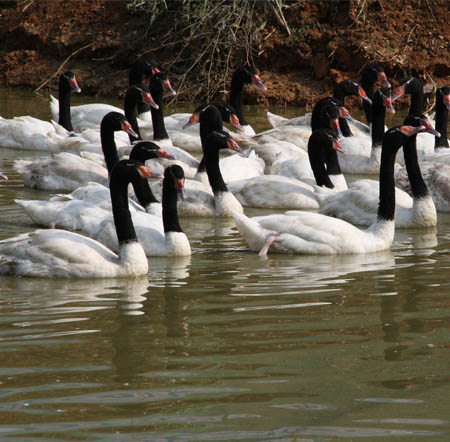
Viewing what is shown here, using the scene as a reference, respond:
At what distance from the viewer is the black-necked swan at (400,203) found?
10.5 m

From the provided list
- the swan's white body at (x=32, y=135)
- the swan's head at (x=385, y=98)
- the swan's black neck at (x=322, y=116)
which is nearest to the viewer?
the swan's black neck at (x=322, y=116)

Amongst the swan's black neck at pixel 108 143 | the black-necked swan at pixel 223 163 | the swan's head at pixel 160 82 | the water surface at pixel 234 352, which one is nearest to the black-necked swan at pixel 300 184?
the black-necked swan at pixel 223 163

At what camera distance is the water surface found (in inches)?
188

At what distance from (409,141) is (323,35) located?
37.8 feet

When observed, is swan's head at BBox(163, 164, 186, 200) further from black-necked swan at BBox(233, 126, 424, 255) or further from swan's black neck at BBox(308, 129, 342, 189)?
swan's black neck at BBox(308, 129, 342, 189)

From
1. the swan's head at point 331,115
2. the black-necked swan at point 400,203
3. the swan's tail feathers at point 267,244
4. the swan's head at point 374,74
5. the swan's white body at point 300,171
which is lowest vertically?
the swan's tail feathers at point 267,244

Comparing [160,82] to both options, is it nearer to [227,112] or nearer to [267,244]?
[227,112]

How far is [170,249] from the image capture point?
357 inches

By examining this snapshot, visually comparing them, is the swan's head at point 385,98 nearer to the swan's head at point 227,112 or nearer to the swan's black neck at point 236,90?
the swan's head at point 227,112

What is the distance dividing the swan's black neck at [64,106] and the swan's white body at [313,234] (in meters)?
8.15

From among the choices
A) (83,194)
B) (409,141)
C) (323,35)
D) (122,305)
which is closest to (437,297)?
(122,305)

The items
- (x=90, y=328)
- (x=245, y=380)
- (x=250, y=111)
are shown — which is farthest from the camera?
(x=250, y=111)

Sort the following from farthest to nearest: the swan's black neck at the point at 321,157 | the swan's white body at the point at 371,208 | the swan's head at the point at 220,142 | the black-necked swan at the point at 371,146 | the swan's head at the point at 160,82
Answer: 1. the swan's head at the point at 160,82
2. the black-necked swan at the point at 371,146
3. the swan's black neck at the point at 321,157
4. the swan's head at the point at 220,142
5. the swan's white body at the point at 371,208

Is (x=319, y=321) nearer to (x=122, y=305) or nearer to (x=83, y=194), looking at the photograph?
Answer: (x=122, y=305)
